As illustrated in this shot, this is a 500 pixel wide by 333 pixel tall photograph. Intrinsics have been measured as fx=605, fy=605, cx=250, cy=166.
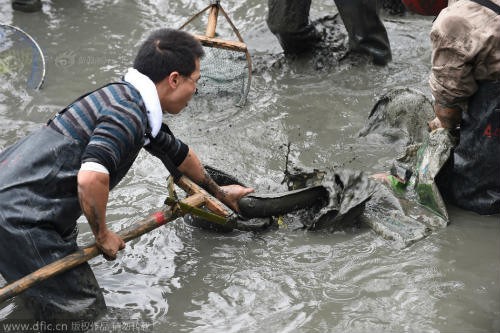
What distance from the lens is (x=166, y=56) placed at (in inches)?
125

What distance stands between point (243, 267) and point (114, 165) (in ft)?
3.90

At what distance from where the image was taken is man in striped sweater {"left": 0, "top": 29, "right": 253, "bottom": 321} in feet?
9.61

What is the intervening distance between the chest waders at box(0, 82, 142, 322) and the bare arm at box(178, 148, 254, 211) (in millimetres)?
681

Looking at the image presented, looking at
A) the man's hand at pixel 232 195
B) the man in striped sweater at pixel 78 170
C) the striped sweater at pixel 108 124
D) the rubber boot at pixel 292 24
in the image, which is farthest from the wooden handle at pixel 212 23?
the striped sweater at pixel 108 124

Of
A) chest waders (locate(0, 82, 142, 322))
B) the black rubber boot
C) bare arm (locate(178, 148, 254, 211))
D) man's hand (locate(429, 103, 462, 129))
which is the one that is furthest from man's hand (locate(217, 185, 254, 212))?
the black rubber boot

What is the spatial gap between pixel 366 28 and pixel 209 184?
10.1 feet

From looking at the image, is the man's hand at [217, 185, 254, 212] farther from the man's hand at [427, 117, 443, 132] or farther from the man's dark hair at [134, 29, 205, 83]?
the man's hand at [427, 117, 443, 132]

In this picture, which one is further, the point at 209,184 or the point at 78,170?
the point at 209,184

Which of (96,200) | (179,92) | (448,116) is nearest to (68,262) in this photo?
(96,200)

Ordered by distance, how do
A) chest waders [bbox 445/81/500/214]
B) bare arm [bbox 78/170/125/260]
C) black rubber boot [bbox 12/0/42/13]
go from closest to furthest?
1. bare arm [bbox 78/170/125/260]
2. chest waders [bbox 445/81/500/214]
3. black rubber boot [bbox 12/0/42/13]

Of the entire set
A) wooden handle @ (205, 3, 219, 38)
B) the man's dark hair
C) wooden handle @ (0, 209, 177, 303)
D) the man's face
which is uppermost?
the man's dark hair

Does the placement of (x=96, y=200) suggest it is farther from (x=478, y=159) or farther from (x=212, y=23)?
(x=212, y=23)

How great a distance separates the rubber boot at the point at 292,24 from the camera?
621 centimetres

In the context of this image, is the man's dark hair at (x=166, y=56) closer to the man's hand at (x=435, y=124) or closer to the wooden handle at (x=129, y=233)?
the wooden handle at (x=129, y=233)
